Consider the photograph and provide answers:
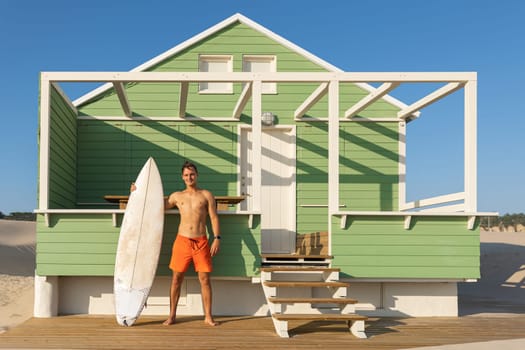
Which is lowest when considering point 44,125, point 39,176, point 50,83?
point 39,176

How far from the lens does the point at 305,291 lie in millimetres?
7672

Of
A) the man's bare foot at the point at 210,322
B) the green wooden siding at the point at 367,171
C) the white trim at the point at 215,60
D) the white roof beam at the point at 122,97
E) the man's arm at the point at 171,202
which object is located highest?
the white trim at the point at 215,60

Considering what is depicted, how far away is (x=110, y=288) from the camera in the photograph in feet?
24.7

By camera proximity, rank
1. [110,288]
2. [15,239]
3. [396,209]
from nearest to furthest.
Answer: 1. [110,288]
2. [396,209]
3. [15,239]

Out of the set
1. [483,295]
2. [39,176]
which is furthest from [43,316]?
[483,295]

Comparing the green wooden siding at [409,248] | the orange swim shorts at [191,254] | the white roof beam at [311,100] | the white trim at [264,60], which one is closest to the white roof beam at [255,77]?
the white roof beam at [311,100]

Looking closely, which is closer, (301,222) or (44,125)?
(44,125)

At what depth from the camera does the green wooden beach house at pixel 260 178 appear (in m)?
7.17

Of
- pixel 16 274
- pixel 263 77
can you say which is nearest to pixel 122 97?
pixel 263 77

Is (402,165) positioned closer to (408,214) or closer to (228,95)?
(408,214)

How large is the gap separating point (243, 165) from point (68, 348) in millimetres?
4894

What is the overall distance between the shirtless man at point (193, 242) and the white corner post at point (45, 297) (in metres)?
1.61

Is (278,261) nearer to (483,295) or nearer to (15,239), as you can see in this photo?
(483,295)

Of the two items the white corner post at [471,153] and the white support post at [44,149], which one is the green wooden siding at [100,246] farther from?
the white corner post at [471,153]
